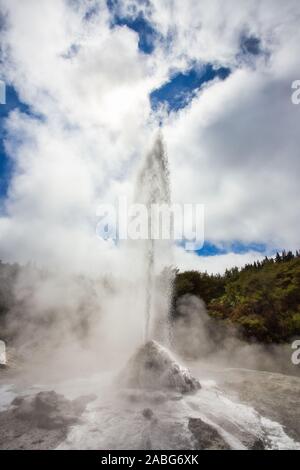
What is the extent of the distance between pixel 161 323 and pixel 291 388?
34.6ft

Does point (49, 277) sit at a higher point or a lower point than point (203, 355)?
higher

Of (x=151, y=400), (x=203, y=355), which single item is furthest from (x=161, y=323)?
(x=151, y=400)

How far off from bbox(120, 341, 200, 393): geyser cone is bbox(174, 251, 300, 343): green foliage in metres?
9.74

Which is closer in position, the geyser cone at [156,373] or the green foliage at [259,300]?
the geyser cone at [156,373]

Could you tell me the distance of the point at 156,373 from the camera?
10.5 meters

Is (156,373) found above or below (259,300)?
below

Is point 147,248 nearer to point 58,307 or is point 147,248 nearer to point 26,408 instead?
point 26,408

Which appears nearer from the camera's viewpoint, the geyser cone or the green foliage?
the geyser cone

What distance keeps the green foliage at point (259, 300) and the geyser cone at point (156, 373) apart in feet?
31.9

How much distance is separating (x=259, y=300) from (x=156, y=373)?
12525 mm

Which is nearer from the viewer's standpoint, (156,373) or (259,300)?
(156,373)

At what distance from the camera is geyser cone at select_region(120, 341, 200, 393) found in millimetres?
10180

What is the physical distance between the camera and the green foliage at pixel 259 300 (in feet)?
62.2
